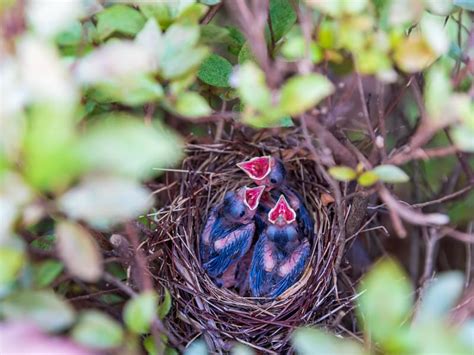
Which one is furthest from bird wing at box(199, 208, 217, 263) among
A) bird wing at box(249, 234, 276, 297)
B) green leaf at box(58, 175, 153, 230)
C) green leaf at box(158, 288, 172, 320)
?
green leaf at box(58, 175, 153, 230)

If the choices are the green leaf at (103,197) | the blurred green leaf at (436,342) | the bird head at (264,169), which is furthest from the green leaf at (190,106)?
the bird head at (264,169)

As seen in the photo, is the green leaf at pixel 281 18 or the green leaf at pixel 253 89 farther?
the green leaf at pixel 281 18

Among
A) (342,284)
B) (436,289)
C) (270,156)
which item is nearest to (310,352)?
(436,289)

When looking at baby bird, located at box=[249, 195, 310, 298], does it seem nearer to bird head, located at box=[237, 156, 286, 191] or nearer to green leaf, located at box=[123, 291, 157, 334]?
bird head, located at box=[237, 156, 286, 191]

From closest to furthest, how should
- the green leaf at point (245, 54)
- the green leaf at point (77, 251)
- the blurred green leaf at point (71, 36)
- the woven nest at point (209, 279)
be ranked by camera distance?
the green leaf at point (77, 251) → the blurred green leaf at point (71, 36) → the green leaf at point (245, 54) → the woven nest at point (209, 279)

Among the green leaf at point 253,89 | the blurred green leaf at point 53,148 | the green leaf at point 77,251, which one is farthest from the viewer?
the green leaf at point 253,89

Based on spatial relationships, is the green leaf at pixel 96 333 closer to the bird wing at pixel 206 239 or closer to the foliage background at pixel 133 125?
the foliage background at pixel 133 125

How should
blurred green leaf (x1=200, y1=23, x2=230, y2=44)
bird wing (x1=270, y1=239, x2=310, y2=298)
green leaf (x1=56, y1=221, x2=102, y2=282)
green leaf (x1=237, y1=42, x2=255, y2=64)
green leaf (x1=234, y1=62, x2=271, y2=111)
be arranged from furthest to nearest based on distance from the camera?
bird wing (x1=270, y1=239, x2=310, y2=298)
green leaf (x1=237, y1=42, x2=255, y2=64)
blurred green leaf (x1=200, y1=23, x2=230, y2=44)
green leaf (x1=234, y1=62, x2=271, y2=111)
green leaf (x1=56, y1=221, x2=102, y2=282)
